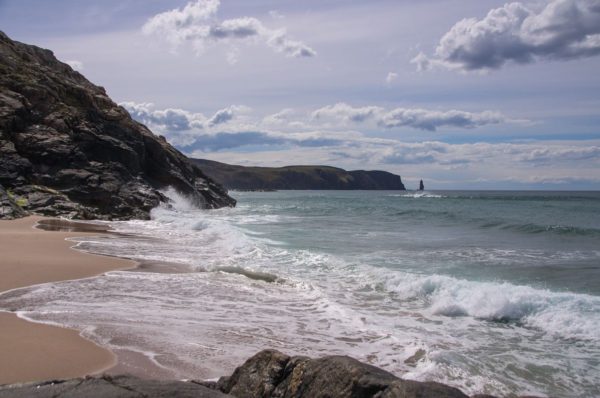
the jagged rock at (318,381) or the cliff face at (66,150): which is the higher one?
the cliff face at (66,150)

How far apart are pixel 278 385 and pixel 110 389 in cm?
129

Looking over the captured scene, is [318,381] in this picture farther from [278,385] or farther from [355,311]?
[355,311]

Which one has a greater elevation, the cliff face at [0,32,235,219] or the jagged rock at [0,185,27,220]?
the cliff face at [0,32,235,219]

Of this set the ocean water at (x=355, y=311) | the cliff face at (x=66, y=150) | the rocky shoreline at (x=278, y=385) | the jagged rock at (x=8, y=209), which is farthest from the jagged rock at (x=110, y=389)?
the cliff face at (x=66, y=150)

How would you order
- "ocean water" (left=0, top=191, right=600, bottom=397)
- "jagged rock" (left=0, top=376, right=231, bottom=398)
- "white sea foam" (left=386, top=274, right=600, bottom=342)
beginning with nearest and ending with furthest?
1. "jagged rock" (left=0, top=376, right=231, bottom=398)
2. "ocean water" (left=0, top=191, right=600, bottom=397)
3. "white sea foam" (left=386, top=274, right=600, bottom=342)

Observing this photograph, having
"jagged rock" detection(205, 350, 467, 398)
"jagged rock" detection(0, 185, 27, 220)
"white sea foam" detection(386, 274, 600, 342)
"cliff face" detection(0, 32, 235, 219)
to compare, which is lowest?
"white sea foam" detection(386, 274, 600, 342)

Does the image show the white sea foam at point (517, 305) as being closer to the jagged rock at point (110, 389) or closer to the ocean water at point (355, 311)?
the ocean water at point (355, 311)

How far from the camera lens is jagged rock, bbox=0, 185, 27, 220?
22941 millimetres

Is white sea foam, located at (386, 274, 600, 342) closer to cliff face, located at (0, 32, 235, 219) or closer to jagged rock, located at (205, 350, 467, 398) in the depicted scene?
jagged rock, located at (205, 350, 467, 398)

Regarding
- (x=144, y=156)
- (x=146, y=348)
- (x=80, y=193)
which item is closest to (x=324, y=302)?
(x=146, y=348)

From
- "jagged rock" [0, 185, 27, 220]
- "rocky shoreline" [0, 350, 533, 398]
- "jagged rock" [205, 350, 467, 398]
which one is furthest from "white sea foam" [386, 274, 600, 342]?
"jagged rock" [0, 185, 27, 220]

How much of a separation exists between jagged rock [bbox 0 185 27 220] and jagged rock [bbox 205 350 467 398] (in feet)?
71.7

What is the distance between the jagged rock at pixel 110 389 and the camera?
3398 mm

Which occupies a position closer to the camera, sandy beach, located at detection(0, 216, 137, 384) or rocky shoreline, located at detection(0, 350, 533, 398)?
rocky shoreline, located at detection(0, 350, 533, 398)
